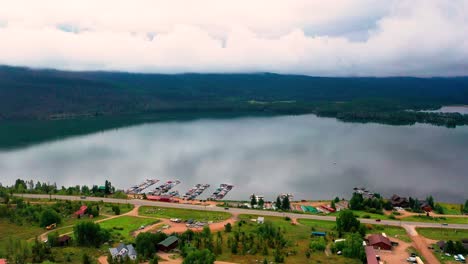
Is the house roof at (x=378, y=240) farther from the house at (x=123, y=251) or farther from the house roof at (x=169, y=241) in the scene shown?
the house at (x=123, y=251)

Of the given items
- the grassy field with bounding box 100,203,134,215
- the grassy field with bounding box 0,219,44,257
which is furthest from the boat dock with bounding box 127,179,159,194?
the grassy field with bounding box 0,219,44,257

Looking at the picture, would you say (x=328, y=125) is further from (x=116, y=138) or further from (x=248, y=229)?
(x=248, y=229)

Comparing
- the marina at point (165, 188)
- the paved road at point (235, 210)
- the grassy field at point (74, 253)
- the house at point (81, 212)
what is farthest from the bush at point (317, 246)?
the marina at point (165, 188)

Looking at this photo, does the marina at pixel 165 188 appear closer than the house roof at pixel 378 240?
No

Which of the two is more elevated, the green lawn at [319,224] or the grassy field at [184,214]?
the green lawn at [319,224]

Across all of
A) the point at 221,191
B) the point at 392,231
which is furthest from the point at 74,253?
the point at 221,191
